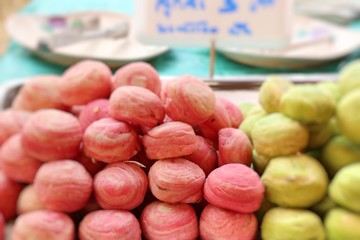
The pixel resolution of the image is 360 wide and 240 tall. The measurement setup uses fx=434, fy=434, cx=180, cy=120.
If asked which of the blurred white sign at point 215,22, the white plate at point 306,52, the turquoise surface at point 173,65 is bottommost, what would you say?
the turquoise surface at point 173,65

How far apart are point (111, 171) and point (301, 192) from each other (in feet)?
0.56

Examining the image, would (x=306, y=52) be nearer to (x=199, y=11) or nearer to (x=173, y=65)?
(x=173, y=65)

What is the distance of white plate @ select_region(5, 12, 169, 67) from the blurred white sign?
242 mm

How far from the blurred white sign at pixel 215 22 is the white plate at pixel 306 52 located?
12.8 inches

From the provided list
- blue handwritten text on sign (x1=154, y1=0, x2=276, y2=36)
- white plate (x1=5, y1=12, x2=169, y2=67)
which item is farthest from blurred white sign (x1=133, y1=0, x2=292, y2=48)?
white plate (x1=5, y1=12, x2=169, y2=67)

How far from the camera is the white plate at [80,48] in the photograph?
0.91 metres

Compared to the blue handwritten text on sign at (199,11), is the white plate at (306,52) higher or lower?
lower

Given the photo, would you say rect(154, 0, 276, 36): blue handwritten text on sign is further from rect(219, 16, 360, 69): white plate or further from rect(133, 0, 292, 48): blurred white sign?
rect(219, 16, 360, 69): white plate

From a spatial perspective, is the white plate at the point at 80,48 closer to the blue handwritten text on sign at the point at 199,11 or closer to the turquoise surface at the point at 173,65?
the turquoise surface at the point at 173,65

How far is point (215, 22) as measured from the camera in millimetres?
599

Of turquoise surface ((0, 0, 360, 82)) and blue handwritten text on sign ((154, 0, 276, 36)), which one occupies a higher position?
blue handwritten text on sign ((154, 0, 276, 36))

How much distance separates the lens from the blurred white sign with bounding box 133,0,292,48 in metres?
0.57

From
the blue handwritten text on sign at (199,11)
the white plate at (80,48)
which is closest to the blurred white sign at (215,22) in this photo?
the blue handwritten text on sign at (199,11)

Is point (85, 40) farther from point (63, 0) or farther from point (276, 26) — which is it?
point (276, 26)
